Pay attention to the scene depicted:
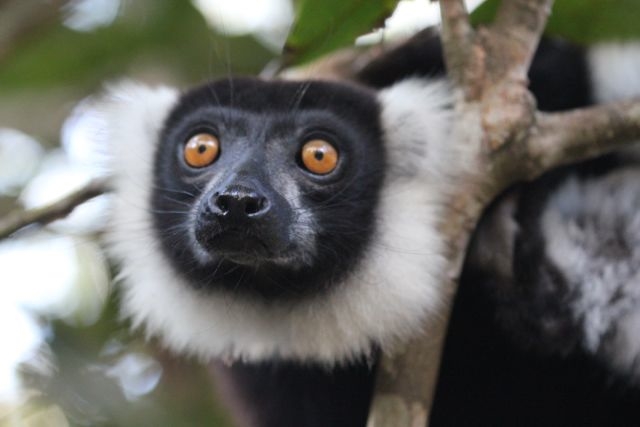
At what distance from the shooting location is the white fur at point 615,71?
3.28 m

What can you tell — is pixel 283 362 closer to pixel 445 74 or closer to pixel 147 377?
pixel 147 377

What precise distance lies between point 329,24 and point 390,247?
81cm

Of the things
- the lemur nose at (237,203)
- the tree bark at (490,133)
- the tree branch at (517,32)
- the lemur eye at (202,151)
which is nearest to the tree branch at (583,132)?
the tree bark at (490,133)

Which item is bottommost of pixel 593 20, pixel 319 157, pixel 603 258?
pixel 603 258

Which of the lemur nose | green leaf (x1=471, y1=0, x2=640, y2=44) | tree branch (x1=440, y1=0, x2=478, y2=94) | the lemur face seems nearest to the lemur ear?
the lemur face

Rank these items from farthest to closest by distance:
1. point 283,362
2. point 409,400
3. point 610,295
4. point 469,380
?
point 283,362
point 469,380
point 610,295
point 409,400

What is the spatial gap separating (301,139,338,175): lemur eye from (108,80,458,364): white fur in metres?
0.23

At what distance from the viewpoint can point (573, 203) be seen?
3420 millimetres

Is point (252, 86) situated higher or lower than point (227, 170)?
higher

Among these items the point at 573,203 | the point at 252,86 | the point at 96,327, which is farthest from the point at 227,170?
the point at 96,327

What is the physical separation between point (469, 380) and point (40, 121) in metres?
2.46

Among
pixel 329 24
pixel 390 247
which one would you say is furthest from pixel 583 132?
pixel 329 24

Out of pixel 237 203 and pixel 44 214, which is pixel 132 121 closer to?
pixel 44 214

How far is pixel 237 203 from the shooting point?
2977mm
